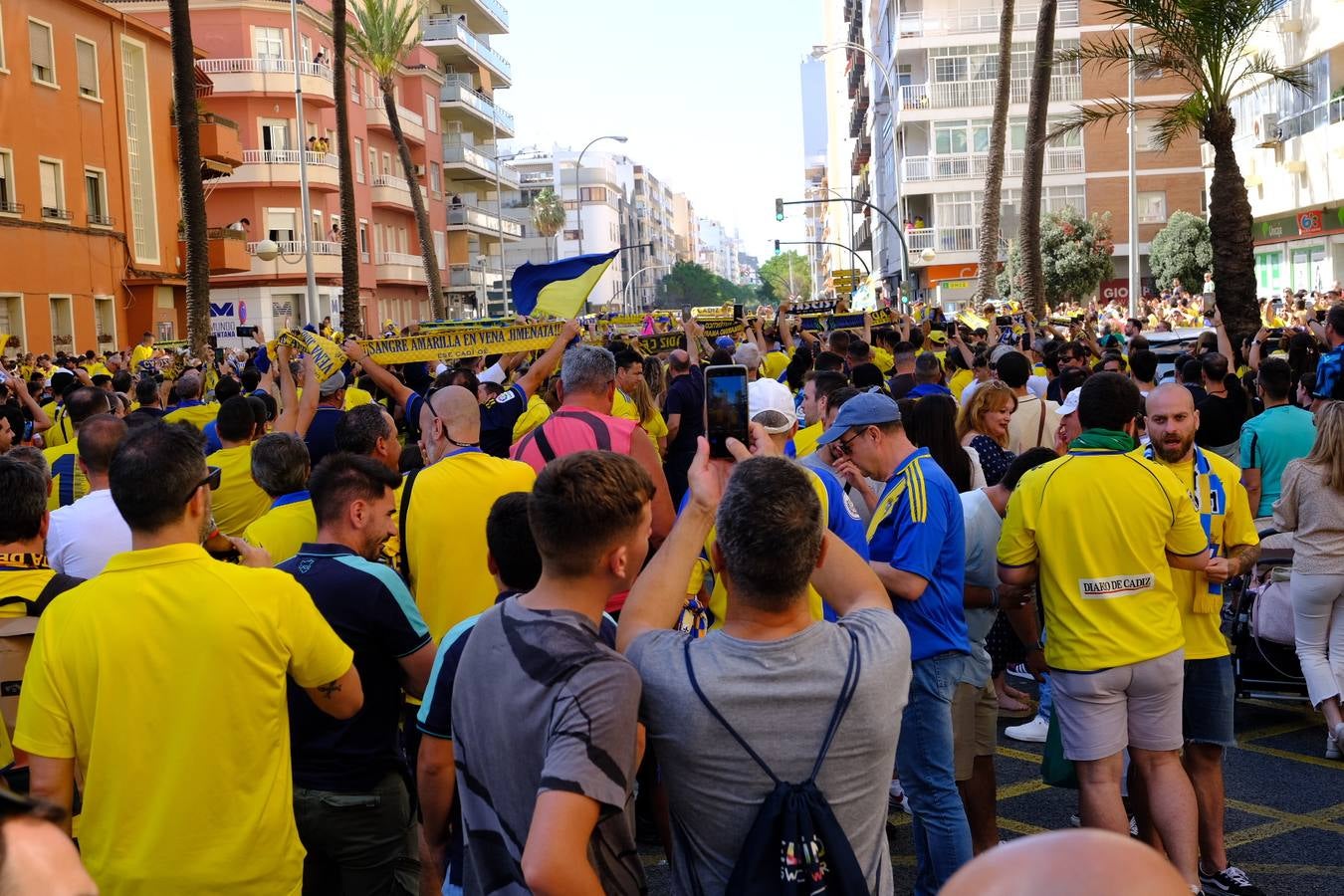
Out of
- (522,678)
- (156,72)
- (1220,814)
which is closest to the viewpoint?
(522,678)

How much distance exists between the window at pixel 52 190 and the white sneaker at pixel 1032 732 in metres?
27.4

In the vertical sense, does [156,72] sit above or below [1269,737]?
above

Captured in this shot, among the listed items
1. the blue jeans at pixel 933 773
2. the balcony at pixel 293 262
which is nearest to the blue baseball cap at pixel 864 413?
the blue jeans at pixel 933 773

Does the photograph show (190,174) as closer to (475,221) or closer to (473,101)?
(473,101)

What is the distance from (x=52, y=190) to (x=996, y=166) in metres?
20.5

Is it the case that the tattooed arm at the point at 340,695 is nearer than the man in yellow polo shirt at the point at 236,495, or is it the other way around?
the tattooed arm at the point at 340,695

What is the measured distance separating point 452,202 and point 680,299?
4035 inches

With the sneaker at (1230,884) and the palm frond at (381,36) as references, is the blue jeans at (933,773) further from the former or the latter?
the palm frond at (381,36)

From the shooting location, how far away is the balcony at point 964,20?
5338cm

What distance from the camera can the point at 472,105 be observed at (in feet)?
210

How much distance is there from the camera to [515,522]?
364 cm

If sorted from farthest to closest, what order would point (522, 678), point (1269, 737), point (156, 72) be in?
point (156, 72)
point (1269, 737)
point (522, 678)

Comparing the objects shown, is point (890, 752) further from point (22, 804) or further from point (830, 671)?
point (22, 804)

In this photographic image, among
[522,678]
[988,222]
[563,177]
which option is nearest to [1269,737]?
[522,678]
